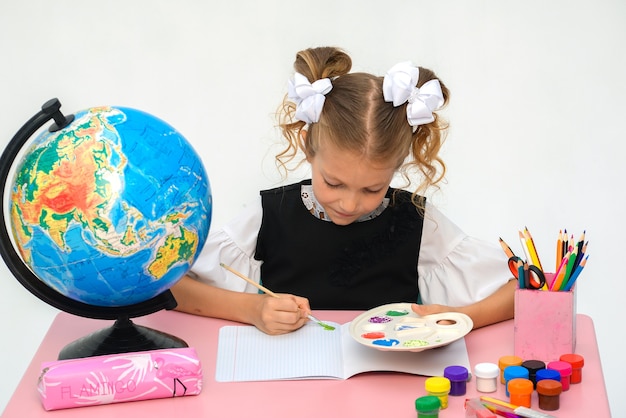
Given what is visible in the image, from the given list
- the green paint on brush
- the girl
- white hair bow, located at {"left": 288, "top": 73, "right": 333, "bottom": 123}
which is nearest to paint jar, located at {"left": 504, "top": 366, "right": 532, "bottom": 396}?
the girl

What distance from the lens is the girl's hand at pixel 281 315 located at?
180cm

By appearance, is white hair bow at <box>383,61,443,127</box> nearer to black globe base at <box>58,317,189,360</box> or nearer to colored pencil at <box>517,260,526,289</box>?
colored pencil at <box>517,260,526,289</box>

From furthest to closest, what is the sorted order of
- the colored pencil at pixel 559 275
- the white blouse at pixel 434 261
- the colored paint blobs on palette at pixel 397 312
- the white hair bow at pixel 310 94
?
the white blouse at pixel 434 261
the white hair bow at pixel 310 94
the colored paint blobs on palette at pixel 397 312
the colored pencil at pixel 559 275

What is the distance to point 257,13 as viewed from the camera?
3.09 m

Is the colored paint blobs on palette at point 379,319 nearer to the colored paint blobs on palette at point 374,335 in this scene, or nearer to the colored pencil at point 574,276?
the colored paint blobs on palette at point 374,335

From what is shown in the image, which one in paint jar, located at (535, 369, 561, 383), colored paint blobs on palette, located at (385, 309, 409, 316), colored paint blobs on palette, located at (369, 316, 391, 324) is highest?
colored paint blobs on palette, located at (369, 316, 391, 324)

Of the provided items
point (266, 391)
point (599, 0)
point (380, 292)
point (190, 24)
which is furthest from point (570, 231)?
point (266, 391)

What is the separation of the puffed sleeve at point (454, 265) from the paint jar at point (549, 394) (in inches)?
19.6

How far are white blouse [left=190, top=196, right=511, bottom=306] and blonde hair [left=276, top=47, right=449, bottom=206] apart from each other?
20 cm

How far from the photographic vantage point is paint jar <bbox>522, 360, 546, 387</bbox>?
1.55 meters

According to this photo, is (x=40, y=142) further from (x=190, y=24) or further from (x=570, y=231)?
(x=570, y=231)

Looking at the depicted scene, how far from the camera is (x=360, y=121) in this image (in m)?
1.88

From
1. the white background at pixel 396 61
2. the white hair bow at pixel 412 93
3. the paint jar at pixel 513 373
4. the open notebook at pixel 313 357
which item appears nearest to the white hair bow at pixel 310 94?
the white hair bow at pixel 412 93

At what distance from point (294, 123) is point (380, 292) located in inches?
17.7
